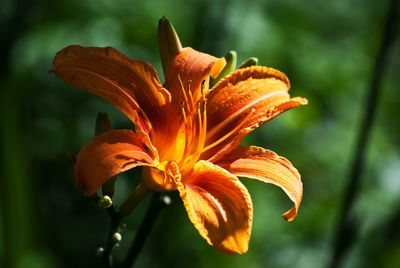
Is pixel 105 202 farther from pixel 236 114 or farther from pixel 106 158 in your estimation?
pixel 236 114

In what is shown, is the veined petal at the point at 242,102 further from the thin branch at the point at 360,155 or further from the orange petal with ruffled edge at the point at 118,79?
the thin branch at the point at 360,155

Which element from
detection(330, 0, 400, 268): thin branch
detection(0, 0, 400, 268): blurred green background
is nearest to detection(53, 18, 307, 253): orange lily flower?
detection(330, 0, 400, 268): thin branch

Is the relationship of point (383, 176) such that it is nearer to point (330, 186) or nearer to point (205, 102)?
point (330, 186)

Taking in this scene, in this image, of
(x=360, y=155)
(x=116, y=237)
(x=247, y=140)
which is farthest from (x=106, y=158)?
(x=247, y=140)

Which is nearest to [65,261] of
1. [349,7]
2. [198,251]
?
[198,251]

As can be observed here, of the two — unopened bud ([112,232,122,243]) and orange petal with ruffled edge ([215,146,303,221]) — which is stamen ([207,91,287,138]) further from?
unopened bud ([112,232,122,243])

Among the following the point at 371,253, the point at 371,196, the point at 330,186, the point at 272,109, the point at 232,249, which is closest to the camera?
the point at 232,249
